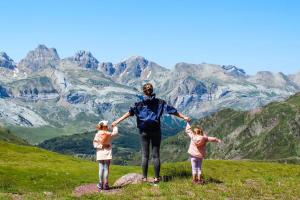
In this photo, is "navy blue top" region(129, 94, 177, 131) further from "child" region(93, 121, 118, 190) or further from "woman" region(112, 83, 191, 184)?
"child" region(93, 121, 118, 190)

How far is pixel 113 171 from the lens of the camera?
213 feet

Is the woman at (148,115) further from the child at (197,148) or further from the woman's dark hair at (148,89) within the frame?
the child at (197,148)

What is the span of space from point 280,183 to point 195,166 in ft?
22.0

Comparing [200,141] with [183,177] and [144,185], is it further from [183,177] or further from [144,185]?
[183,177]

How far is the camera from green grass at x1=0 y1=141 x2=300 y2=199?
28.8m

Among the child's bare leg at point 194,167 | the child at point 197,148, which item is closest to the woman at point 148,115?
the child at point 197,148

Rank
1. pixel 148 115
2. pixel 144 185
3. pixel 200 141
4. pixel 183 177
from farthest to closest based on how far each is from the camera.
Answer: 1. pixel 183 177
2. pixel 200 141
3. pixel 144 185
4. pixel 148 115

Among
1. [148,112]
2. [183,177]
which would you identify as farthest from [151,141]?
[183,177]

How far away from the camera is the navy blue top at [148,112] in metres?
30.5

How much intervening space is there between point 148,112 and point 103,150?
12.7 ft

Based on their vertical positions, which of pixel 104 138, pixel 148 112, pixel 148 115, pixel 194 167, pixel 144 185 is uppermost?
pixel 148 112

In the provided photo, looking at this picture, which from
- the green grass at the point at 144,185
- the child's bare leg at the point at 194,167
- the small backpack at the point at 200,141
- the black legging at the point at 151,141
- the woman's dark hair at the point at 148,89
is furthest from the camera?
the child's bare leg at the point at 194,167

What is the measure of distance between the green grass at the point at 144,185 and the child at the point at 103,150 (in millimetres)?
1517

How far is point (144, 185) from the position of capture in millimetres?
31109
